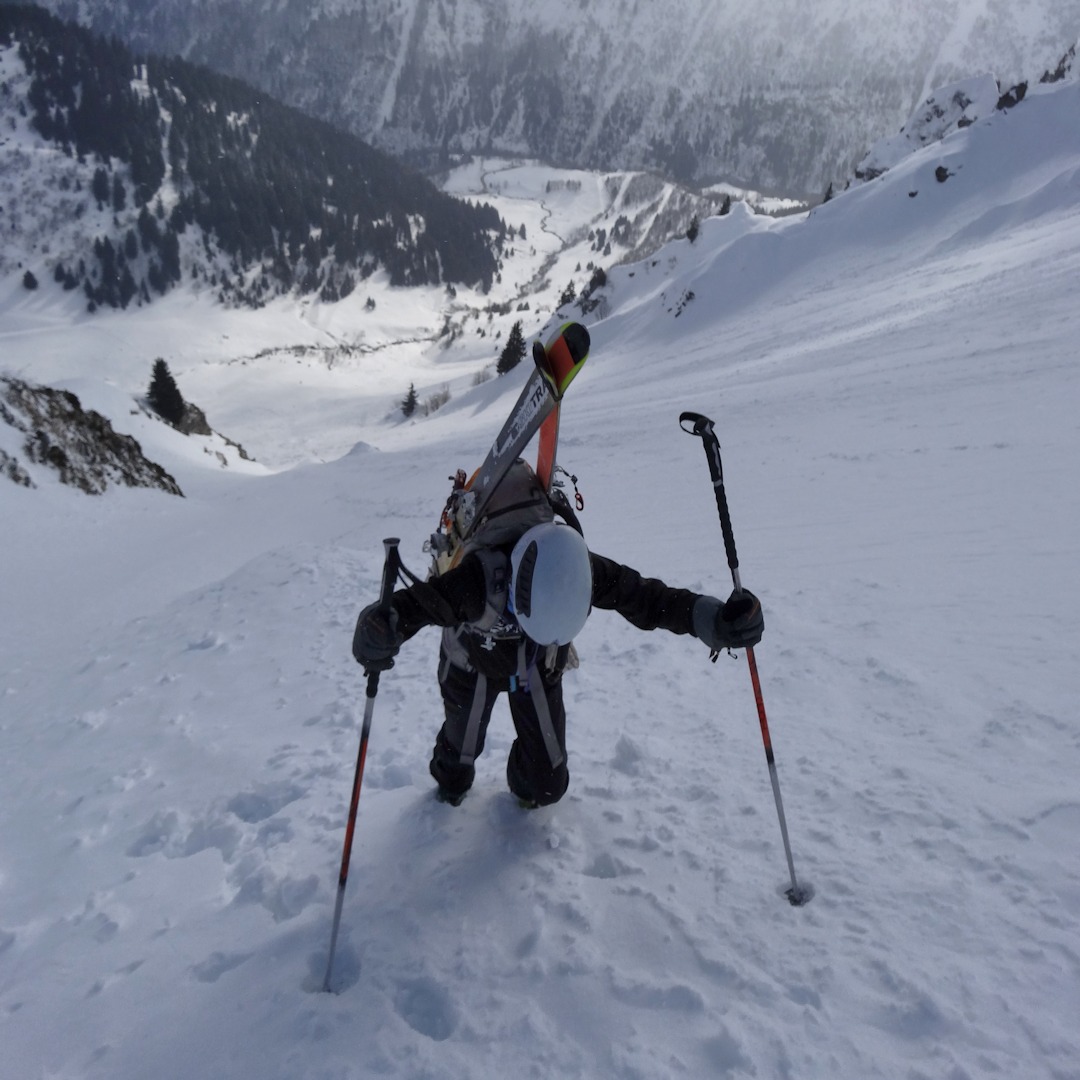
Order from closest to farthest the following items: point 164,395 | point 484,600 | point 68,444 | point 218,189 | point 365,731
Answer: point 365,731 < point 484,600 < point 68,444 < point 164,395 < point 218,189

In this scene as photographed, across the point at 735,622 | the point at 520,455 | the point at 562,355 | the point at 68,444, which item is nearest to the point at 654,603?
the point at 735,622

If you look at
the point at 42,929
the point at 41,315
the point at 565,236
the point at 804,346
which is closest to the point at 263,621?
the point at 42,929

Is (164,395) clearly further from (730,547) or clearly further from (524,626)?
(730,547)

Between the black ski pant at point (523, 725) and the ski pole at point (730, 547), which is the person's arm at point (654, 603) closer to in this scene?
the ski pole at point (730, 547)

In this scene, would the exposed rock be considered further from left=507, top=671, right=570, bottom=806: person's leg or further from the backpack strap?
the backpack strap

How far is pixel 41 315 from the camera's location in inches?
3728

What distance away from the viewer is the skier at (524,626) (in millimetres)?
2895

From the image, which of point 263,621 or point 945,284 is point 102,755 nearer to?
point 263,621

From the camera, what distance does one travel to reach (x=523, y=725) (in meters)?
3.67

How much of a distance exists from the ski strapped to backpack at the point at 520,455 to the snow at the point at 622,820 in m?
1.74

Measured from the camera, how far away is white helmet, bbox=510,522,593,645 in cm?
287

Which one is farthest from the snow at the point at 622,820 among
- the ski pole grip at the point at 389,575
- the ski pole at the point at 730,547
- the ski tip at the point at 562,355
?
the ski tip at the point at 562,355

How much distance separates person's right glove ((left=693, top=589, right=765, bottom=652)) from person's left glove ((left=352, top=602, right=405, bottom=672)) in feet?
4.81

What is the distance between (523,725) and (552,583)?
118 cm
